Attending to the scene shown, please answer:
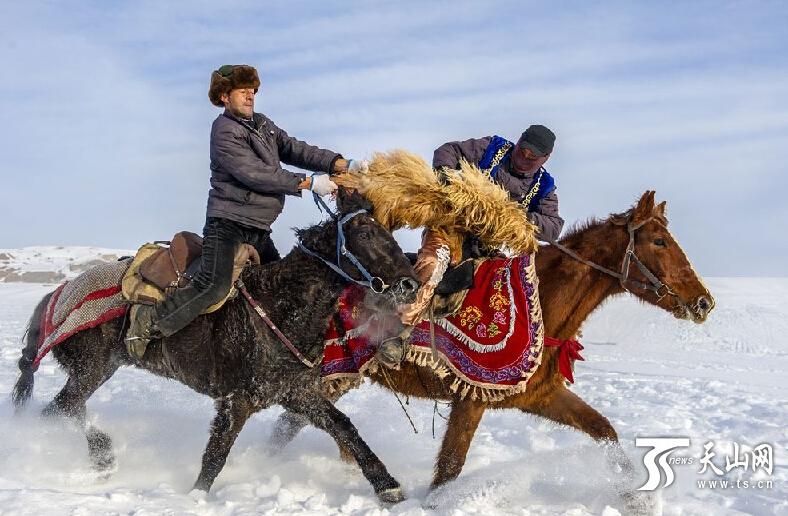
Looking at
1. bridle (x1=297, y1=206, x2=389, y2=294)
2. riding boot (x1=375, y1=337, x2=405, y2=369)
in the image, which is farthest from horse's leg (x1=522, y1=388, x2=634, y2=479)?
bridle (x1=297, y1=206, x2=389, y2=294)

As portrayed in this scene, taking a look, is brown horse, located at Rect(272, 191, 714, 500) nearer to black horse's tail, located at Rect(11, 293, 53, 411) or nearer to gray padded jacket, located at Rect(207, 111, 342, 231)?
gray padded jacket, located at Rect(207, 111, 342, 231)

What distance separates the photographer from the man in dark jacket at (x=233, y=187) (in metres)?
4.93

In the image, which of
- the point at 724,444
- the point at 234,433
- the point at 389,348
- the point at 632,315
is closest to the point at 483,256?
the point at 389,348

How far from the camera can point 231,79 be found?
197 inches

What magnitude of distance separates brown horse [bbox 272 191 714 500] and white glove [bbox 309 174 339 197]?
1.40m

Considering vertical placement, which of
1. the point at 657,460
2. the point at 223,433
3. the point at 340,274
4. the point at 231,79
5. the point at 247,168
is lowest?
the point at 223,433

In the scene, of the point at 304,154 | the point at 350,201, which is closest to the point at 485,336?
the point at 350,201

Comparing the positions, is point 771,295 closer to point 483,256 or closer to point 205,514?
point 483,256

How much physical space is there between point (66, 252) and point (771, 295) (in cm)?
3950

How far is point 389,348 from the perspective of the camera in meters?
4.95

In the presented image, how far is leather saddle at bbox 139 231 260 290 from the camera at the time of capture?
5418 millimetres

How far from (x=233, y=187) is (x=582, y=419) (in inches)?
116

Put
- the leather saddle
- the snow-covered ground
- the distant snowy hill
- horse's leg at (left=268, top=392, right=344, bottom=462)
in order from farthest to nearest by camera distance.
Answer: the distant snowy hill
horse's leg at (left=268, top=392, right=344, bottom=462)
the leather saddle
the snow-covered ground

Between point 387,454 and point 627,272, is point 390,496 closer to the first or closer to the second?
point 387,454
